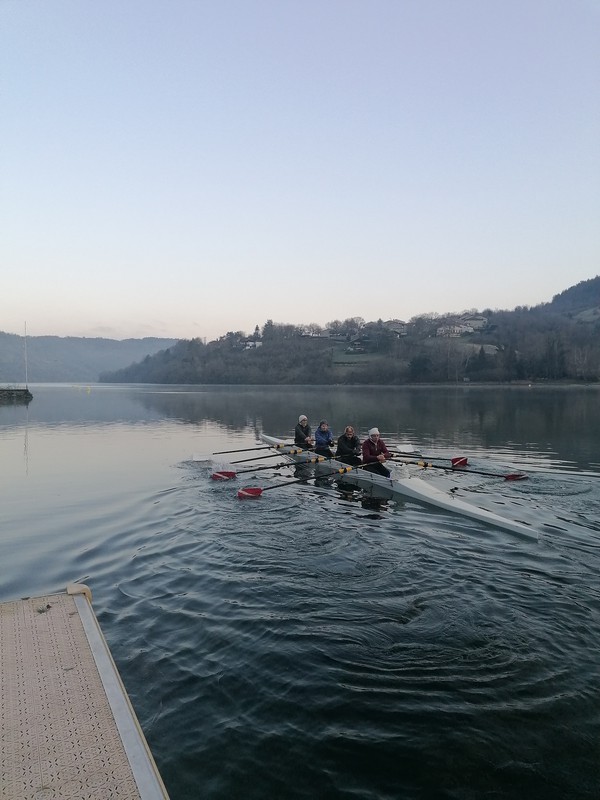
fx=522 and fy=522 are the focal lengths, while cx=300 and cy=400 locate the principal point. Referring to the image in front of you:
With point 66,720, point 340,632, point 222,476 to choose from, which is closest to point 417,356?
point 222,476

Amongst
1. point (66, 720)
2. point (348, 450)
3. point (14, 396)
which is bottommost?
point (66, 720)

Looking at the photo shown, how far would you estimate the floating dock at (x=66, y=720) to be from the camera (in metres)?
3.62

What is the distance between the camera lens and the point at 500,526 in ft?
38.2

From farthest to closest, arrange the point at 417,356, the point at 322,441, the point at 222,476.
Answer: the point at 417,356 < the point at 322,441 < the point at 222,476

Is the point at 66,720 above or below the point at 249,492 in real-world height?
above

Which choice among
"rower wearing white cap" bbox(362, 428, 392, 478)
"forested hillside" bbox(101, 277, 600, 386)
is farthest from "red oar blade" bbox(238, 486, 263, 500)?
"forested hillside" bbox(101, 277, 600, 386)

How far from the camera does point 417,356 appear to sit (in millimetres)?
124500

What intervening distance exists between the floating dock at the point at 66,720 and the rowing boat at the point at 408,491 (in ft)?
29.5

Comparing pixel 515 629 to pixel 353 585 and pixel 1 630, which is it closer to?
pixel 353 585

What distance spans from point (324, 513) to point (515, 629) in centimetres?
708

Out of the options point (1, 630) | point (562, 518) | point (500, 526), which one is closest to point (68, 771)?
point (1, 630)

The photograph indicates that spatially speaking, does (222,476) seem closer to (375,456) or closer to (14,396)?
(375,456)

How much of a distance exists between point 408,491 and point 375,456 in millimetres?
2094

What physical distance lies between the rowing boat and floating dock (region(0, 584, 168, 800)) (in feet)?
29.5
